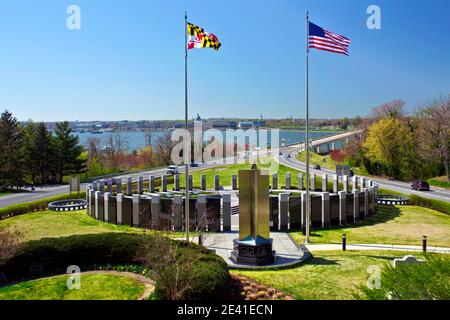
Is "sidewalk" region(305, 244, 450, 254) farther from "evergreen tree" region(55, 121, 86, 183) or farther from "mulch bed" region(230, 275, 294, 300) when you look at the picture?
"evergreen tree" region(55, 121, 86, 183)

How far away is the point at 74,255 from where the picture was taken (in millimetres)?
16172

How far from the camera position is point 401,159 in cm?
5788

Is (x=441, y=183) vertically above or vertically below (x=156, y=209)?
below

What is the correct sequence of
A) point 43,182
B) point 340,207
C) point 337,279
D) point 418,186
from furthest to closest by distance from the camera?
point 43,182, point 418,186, point 340,207, point 337,279

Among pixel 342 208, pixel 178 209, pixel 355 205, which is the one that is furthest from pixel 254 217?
pixel 355 205

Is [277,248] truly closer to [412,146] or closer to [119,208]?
[119,208]

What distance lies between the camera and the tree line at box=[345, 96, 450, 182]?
5256 cm

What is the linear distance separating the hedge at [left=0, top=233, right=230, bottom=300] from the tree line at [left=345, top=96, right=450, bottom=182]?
157 feet

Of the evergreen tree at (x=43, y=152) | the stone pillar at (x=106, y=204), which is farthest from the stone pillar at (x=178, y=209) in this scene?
the evergreen tree at (x=43, y=152)

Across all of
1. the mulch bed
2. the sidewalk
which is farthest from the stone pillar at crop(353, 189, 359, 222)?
the mulch bed

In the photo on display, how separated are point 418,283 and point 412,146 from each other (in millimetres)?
56521
